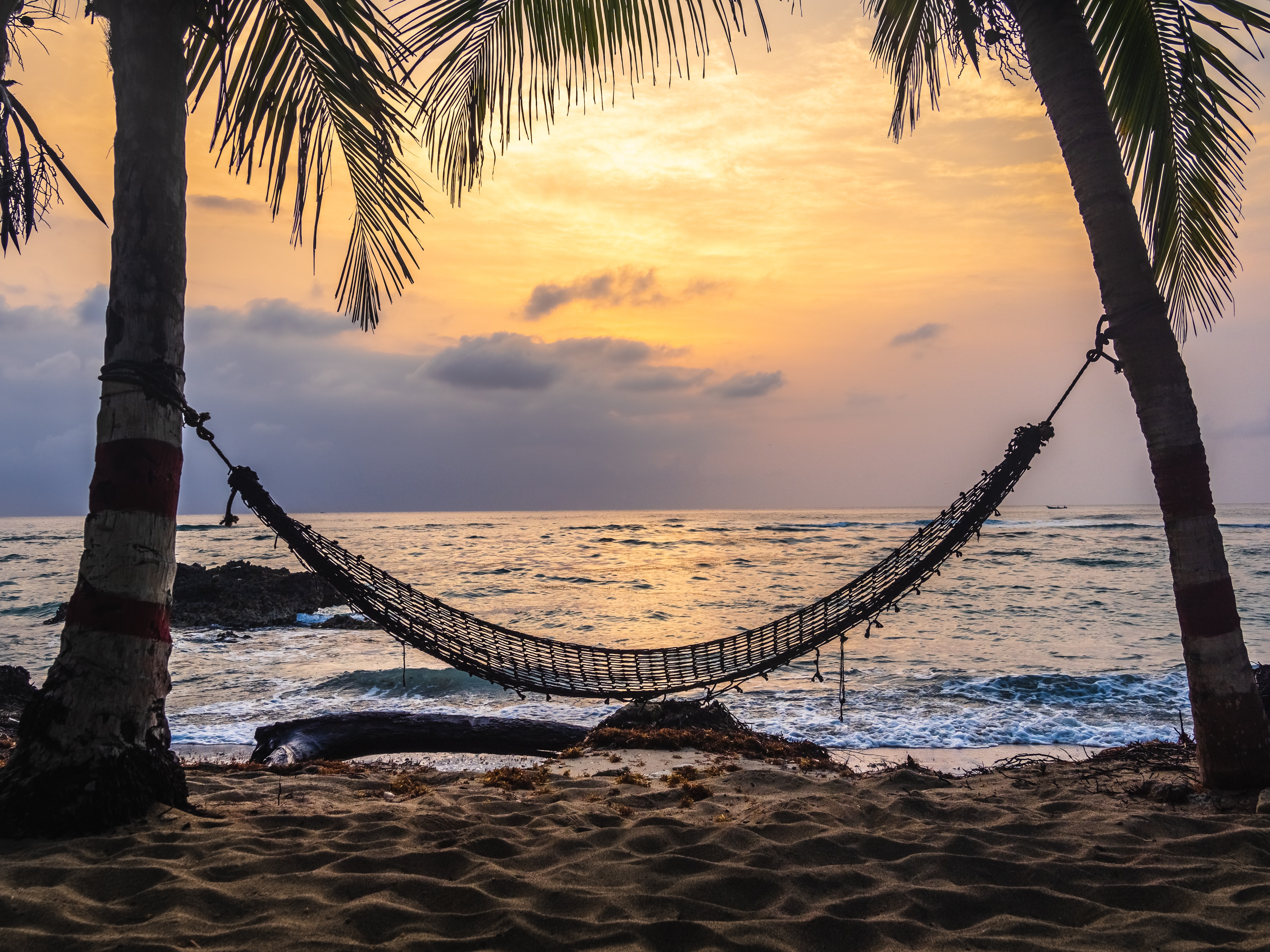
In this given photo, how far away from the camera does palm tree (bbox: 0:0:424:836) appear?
2.45m

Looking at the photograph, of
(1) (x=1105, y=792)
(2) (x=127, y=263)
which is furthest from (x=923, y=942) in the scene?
(2) (x=127, y=263)

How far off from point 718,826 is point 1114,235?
9.63 ft

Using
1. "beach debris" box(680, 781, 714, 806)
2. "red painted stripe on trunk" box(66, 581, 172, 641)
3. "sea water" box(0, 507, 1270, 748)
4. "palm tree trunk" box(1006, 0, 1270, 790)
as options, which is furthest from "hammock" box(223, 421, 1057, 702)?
"red painted stripe on trunk" box(66, 581, 172, 641)

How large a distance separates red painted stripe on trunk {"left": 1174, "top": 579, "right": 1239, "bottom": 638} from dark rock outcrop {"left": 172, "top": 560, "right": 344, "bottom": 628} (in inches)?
509

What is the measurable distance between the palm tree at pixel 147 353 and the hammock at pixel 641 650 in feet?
4.36

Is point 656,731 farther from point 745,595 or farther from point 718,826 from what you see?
point 745,595

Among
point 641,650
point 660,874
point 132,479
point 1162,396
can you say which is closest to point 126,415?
point 132,479

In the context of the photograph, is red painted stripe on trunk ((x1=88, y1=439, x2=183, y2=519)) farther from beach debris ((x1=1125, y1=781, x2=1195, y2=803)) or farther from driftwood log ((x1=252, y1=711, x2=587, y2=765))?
beach debris ((x1=1125, y1=781, x2=1195, y2=803))

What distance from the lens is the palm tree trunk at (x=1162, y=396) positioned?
2947mm

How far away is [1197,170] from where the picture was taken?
381 cm

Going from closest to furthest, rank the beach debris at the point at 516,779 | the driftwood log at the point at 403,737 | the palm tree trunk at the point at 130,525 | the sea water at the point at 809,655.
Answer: the palm tree trunk at the point at 130,525
the beach debris at the point at 516,779
the driftwood log at the point at 403,737
the sea water at the point at 809,655

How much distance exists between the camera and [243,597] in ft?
48.3

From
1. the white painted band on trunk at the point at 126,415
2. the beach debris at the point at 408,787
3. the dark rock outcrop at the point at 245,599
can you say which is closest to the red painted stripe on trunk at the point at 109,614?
the white painted band on trunk at the point at 126,415

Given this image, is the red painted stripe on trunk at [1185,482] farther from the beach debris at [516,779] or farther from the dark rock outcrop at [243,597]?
the dark rock outcrop at [243,597]
